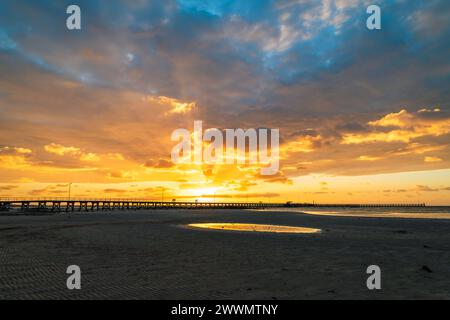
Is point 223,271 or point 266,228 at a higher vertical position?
point 223,271

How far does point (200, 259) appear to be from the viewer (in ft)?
49.9

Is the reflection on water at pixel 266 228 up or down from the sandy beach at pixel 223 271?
down

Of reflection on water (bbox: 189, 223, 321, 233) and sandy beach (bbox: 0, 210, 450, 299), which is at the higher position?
sandy beach (bbox: 0, 210, 450, 299)

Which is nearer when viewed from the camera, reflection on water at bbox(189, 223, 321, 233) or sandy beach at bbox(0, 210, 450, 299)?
sandy beach at bbox(0, 210, 450, 299)

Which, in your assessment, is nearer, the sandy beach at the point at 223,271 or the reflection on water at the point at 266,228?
the sandy beach at the point at 223,271

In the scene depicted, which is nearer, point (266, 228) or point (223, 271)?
point (223, 271)
